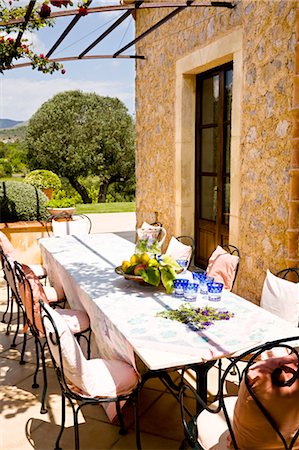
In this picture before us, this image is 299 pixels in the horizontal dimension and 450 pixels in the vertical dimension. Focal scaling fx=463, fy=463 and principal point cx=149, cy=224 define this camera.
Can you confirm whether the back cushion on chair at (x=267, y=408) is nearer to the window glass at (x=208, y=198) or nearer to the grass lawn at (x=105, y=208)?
the window glass at (x=208, y=198)

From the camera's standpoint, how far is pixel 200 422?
206 cm

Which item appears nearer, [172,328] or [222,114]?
[172,328]

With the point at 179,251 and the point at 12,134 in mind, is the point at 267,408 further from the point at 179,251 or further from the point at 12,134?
the point at 12,134

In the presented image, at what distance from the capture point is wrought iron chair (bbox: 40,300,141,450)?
7.34 ft

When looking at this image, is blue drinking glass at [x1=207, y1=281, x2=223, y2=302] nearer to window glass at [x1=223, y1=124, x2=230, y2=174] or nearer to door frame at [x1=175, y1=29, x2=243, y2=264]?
window glass at [x1=223, y1=124, x2=230, y2=174]

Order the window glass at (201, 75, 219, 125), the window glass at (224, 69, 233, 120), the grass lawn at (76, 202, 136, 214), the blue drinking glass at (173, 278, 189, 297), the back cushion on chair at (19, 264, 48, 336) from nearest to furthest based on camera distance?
the blue drinking glass at (173, 278, 189, 297), the back cushion on chair at (19, 264, 48, 336), the window glass at (224, 69, 233, 120), the window glass at (201, 75, 219, 125), the grass lawn at (76, 202, 136, 214)

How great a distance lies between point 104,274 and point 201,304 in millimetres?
1034

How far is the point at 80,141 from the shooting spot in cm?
1844

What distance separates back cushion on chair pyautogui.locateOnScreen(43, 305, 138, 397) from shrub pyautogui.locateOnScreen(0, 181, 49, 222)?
17.0 ft

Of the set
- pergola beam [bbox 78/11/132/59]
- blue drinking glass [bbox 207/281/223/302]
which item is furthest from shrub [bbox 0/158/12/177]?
blue drinking glass [bbox 207/281/223/302]

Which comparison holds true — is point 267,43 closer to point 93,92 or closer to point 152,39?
→ point 152,39

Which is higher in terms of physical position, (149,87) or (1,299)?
(149,87)

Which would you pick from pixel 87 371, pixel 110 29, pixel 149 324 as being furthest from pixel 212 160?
pixel 87 371

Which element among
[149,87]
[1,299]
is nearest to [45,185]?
[149,87]
